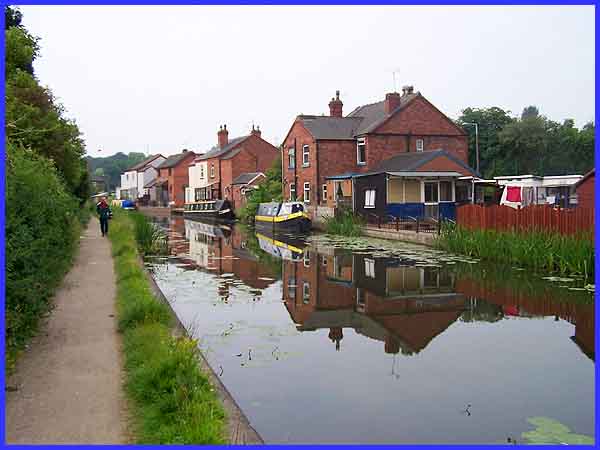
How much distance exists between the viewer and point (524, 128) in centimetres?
5762

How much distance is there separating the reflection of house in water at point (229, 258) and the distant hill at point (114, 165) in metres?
119

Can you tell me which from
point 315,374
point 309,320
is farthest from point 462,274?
point 315,374

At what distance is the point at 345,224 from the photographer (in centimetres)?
3103

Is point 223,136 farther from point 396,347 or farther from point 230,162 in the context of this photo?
point 396,347

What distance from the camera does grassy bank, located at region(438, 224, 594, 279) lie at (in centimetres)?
1597

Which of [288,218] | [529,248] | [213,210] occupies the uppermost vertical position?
[213,210]

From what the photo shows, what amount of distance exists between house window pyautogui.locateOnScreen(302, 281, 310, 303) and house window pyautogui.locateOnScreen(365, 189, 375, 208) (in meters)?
16.8

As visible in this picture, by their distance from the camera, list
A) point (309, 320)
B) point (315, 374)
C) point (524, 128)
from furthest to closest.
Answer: point (524, 128)
point (309, 320)
point (315, 374)

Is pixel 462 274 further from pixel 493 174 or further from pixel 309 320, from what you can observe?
pixel 493 174

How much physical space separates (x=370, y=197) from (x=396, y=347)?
2354 centimetres

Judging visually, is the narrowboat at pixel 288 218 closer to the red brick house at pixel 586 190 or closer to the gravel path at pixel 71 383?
the red brick house at pixel 586 190

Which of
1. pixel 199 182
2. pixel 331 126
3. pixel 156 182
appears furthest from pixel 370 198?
pixel 156 182

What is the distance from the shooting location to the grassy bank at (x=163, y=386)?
216 inches

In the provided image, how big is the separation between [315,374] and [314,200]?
103 feet
